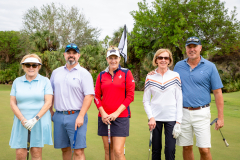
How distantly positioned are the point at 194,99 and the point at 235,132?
11.8ft

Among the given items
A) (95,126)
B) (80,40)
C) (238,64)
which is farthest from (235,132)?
(80,40)

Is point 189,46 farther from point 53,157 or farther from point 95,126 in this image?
point 95,126

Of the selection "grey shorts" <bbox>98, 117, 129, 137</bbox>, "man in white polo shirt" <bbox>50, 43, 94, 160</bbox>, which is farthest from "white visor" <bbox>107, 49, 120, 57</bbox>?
"grey shorts" <bbox>98, 117, 129, 137</bbox>

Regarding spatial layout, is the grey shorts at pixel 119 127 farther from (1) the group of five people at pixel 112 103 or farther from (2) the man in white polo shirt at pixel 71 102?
(2) the man in white polo shirt at pixel 71 102

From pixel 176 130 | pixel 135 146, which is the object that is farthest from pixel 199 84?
pixel 135 146

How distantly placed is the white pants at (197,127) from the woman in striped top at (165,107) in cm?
36

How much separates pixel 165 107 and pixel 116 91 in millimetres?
750

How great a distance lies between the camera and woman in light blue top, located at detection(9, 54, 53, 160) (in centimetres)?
303

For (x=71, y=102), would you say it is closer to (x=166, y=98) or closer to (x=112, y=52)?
(x=112, y=52)

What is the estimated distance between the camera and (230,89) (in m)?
21.9

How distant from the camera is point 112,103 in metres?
3.23

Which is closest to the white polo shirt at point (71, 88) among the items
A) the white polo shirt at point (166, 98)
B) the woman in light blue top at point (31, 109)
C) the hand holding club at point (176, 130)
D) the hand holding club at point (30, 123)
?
the woman in light blue top at point (31, 109)

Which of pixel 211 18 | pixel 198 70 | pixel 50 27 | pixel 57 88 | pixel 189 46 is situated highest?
pixel 50 27

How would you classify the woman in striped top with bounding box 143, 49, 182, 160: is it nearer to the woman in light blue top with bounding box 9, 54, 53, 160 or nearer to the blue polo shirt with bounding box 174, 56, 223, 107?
the blue polo shirt with bounding box 174, 56, 223, 107
